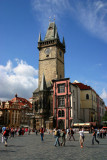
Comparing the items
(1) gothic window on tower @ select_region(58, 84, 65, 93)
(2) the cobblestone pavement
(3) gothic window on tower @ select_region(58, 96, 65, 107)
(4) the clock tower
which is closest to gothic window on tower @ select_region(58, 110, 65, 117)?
(3) gothic window on tower @ select_region(58, 96, 65, 107)

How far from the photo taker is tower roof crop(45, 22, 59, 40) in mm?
65338

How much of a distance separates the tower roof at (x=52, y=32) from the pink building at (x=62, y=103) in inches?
754

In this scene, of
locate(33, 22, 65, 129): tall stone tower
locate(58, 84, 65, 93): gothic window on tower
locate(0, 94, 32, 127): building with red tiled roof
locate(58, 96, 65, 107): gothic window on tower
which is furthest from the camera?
locate(0, 94, 32, 127): building with red tiled roof

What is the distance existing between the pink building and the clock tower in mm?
5728

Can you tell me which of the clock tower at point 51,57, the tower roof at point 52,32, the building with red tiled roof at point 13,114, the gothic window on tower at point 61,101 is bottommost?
the building with red tiled roof at point 13,114

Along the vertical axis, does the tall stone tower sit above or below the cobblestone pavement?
above

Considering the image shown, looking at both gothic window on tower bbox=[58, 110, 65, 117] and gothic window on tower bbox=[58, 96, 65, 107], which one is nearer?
gothic window on tower bbox=[58, 110, 65, 117]

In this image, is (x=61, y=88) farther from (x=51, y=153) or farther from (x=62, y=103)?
(x=51, y=153)

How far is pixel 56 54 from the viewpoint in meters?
61.7

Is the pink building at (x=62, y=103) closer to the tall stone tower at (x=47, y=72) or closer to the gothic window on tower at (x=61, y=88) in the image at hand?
the gothic window on tower at (x=61, y=88)

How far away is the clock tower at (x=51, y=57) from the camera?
199 ft

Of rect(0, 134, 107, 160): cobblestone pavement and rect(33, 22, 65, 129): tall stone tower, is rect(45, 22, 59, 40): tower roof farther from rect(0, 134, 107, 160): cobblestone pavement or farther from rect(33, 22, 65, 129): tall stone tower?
rect(0, 134, 107, 160): cobblestone pavement

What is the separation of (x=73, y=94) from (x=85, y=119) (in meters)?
10.1

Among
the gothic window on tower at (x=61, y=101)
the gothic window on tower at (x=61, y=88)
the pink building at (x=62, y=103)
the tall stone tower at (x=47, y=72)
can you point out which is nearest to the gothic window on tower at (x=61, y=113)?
the pink building at (x=62, y=103)
